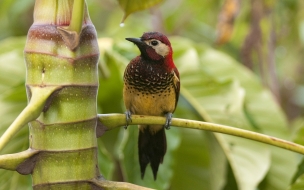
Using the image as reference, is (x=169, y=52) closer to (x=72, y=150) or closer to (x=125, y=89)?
(x=125, y=89)

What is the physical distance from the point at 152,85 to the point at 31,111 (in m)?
0.94

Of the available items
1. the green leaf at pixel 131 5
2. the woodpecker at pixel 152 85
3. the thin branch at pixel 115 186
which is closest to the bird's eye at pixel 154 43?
the woodpecker at pixel 152 85

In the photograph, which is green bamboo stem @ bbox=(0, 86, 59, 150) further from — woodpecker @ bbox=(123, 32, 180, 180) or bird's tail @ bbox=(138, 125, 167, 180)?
woodpecker @ bbox=(123, 32, 180, 180)

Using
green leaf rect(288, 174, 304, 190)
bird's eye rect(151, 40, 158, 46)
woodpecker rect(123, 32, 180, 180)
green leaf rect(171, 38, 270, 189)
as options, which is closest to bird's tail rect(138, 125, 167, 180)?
woodpecker rect(123, 32, 180, 180)

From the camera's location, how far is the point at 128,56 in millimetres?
1509

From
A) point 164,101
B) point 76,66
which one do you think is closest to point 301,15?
point 164,101

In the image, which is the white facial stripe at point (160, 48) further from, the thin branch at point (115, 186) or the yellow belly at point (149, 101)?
the thin branch at point (115, 186)

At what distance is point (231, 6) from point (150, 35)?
576 millimetres

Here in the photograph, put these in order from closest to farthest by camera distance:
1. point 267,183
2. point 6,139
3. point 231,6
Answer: point 6,139
point 267,183
point 231,6

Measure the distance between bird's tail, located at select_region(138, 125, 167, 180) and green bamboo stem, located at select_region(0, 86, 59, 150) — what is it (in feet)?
1.87

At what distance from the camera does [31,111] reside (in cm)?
74

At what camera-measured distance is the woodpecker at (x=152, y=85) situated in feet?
4.94

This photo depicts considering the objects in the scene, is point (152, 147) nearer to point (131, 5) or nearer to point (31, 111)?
point (131, 5)

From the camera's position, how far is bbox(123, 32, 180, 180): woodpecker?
1.51 meters
